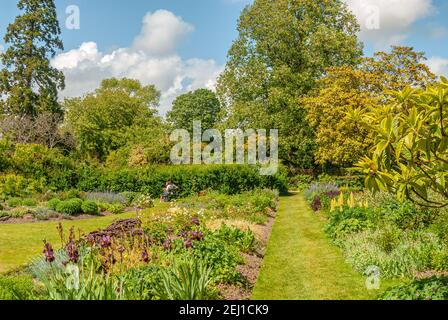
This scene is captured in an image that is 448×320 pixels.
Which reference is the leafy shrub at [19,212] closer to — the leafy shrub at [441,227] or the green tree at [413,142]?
the leafy shrub at [441,227]

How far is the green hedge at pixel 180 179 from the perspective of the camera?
22.2 meters

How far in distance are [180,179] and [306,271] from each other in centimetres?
1428

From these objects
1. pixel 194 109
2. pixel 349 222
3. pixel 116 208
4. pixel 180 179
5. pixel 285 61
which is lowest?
pixel 116 208

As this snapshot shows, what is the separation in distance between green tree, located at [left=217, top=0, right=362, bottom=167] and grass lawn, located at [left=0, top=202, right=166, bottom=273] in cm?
1543

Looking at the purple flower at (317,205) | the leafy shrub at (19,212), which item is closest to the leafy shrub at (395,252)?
the purple flower at (317,205)

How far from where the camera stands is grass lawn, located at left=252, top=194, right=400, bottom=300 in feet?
23.2

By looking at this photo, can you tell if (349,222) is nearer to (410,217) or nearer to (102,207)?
(410,217)

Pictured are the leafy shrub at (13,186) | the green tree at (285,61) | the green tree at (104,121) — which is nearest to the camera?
the leafy shrub at (13,186)

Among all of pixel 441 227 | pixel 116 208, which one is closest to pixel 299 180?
pixel 116 208

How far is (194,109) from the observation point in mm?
47406

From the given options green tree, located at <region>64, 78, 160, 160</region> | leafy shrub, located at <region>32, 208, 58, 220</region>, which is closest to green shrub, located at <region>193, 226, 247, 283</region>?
leafy shrub, located at <region>32, 208, 58, 220</region>

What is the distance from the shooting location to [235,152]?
27.3 meters

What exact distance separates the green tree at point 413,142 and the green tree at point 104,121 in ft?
103

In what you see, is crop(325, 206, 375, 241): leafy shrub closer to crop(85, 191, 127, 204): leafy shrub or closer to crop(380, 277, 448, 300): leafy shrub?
crop(380, 277, 448, 300): leafy shrub
